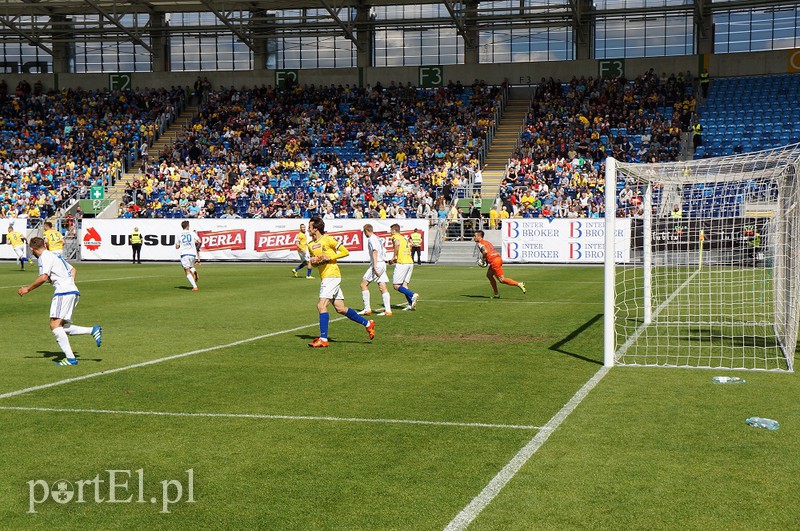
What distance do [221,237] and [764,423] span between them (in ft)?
114

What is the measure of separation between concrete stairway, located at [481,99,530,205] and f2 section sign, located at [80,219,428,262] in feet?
25.7

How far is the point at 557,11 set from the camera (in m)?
53.0

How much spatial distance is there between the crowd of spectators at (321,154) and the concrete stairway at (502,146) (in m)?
0.85

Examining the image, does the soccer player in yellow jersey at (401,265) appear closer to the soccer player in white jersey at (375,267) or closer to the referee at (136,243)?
the soccer player in white jersey at (375,267)

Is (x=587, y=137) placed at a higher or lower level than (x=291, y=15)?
lower

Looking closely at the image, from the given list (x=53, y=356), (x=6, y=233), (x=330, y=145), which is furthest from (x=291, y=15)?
(x=53, y=356)

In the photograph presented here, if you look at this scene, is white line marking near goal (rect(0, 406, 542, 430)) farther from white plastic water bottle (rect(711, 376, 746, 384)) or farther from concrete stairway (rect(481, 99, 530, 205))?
concrete stairway (rect(481, 99, 530, 205))

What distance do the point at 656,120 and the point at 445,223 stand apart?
1421cm

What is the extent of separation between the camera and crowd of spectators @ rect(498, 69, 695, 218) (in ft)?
141

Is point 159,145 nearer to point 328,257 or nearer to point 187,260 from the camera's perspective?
point 187,260

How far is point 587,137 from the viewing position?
4828 centimetres

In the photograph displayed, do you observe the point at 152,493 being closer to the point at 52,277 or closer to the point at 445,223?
the point at 52,277

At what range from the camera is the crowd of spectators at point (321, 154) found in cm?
4609

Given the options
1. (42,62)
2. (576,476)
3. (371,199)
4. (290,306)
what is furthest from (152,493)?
(42,62)
